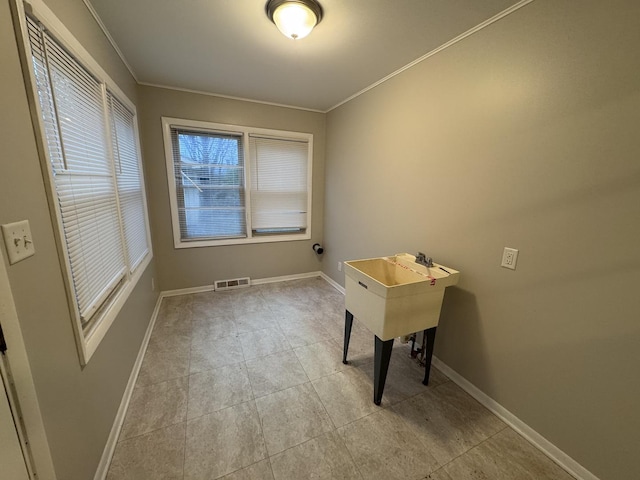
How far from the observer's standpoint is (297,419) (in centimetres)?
156

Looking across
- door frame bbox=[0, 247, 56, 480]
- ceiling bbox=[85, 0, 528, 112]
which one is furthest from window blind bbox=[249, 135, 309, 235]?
door frame bbox=[0, 247, 56, 480]

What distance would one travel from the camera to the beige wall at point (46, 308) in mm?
788

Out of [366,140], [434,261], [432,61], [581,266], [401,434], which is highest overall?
[432,61]

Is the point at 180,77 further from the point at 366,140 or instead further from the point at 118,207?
the point at 366,140

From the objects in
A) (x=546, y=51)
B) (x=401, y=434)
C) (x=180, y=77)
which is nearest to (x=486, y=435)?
(x=401, y=434)

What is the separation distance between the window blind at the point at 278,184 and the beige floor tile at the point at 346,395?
2.24 meters

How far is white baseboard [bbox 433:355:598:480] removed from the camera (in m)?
1.30

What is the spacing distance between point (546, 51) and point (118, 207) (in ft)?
9.11

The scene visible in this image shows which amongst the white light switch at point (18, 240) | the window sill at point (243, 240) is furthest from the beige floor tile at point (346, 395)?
the window sill at point (243, 240)

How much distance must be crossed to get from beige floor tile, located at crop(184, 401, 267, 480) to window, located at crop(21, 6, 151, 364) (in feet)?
2.51

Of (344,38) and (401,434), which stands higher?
(344,38)

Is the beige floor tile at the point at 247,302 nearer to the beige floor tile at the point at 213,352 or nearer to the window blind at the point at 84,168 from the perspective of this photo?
the beige floor tile at the point at 213,352

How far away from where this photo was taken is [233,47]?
6.31ft

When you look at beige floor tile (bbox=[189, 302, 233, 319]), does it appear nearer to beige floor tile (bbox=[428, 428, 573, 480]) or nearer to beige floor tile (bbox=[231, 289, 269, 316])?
beige floor tile (bbox=[231, 289, 269, 316])
